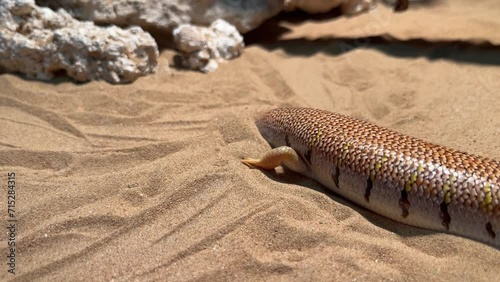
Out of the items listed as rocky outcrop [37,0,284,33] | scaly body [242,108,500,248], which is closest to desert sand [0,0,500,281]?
scaly body [242,108,500,248]

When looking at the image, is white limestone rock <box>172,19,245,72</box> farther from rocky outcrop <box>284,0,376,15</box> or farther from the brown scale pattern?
the brown scale pattern

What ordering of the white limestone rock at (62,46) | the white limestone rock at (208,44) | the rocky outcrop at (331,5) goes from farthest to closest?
1. the rocky outcrop at (331,5)
2. the white limestone rock at (208,44)
3. the white limestone rock at (62,46)

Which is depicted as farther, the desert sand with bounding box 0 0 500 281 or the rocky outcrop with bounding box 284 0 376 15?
the rocky outcrop with bounding box 284 0 376 15

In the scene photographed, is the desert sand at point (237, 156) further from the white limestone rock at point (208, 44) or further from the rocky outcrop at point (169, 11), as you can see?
the rocky outcrop at point (169, 11)

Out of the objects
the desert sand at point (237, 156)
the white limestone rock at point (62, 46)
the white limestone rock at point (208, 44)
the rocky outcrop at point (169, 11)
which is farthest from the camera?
the white limestone rock at point (208, 44)

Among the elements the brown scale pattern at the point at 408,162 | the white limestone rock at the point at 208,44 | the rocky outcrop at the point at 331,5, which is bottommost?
the brown scale pattern at the point at 408,162

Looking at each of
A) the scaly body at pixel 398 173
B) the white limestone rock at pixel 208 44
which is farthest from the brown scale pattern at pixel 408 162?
the white limestone rock at pixel 208 44

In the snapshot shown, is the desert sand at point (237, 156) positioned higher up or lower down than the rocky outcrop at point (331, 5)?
lower down
